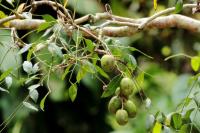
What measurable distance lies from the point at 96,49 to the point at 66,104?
1.91 meters

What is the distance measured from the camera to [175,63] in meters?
3.27

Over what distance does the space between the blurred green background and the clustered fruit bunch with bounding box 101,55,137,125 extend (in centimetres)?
139

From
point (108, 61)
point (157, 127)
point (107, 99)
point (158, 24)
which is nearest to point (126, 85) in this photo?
point (108, 61)

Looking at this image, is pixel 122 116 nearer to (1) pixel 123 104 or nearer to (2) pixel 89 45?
(1) pixel 123 104

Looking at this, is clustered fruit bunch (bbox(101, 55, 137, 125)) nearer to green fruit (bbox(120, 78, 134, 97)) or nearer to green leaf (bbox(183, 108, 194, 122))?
green fruit (bbox(120, 78, 134, 97))

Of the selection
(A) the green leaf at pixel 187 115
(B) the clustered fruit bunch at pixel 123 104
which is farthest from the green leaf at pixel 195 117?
(B) the clustered fruit bunch at pixel 123 104

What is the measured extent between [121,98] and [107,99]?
1.88 m

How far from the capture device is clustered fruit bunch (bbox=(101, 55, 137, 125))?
1123 millimetres

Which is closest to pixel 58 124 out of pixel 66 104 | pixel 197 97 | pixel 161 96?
pixel 66 104

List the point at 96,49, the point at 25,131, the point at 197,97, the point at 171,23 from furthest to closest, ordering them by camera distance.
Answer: the point at 25,131 → the point at 171,23 → the point at 197,97 → the point at 96,49

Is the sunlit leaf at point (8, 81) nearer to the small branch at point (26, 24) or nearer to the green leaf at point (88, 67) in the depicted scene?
the green leaf at point (88, 67)

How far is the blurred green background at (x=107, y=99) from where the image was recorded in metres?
2.76

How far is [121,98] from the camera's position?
1.19m

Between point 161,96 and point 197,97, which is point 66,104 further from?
point 197,97
